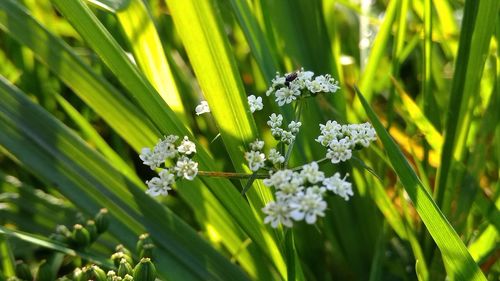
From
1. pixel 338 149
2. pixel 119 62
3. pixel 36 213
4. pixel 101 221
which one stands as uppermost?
pixel 119 62

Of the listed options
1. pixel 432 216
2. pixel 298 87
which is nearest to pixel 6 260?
pixel 298 87

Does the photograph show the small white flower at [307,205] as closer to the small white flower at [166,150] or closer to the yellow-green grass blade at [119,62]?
the small white flower at [166,150]

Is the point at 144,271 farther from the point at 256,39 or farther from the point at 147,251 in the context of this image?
the point at 256,39

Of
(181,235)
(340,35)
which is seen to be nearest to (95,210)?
(181,235)

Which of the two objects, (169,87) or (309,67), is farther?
(309,67)

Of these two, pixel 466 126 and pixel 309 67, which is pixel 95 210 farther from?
pixel 466 126
